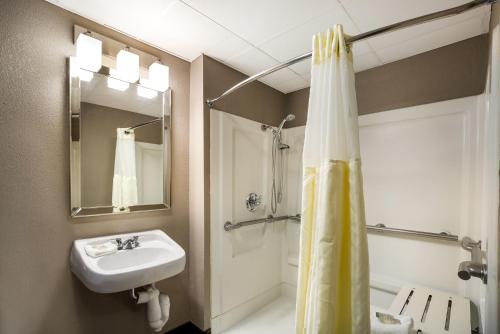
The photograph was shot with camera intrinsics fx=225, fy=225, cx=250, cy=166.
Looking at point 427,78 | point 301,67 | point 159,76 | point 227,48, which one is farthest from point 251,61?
point 427,78

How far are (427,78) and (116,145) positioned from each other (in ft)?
7.65

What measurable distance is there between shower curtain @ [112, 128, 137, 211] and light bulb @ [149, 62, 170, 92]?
0.39 m

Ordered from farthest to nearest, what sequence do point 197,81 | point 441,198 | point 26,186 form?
point 197,81 < point 441,198 < point 26,186

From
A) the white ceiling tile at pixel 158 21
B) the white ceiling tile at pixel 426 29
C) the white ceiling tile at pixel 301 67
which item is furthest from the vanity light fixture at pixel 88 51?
the white ceiling tile at pixel 426 29

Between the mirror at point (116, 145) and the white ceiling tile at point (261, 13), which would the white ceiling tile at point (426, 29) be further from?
the mirror at point (116, 145)

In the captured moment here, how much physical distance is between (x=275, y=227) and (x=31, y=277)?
6.10 ft

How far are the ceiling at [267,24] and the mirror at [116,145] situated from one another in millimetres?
371

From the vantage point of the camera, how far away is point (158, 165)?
1.70 meters

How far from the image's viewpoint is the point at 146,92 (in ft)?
5.43

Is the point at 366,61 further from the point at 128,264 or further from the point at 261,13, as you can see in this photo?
the point at 128,264

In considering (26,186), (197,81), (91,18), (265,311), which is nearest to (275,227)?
(265,311)

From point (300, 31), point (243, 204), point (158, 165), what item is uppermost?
point (300, 31)

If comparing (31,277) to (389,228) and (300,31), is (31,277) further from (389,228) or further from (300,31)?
(389,228)

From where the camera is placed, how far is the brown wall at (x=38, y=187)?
1142 mm
